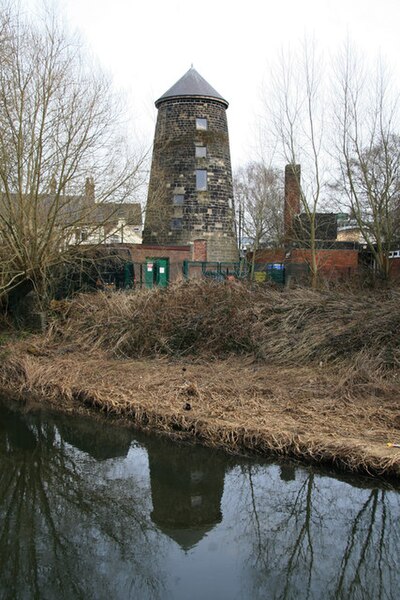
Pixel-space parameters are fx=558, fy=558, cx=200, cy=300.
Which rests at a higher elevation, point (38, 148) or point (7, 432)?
point (38, 148)

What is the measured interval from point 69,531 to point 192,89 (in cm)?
→ 3214

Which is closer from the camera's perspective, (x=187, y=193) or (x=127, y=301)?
(x=127, y=301)

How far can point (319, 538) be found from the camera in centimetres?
546

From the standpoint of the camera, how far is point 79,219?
15883mm

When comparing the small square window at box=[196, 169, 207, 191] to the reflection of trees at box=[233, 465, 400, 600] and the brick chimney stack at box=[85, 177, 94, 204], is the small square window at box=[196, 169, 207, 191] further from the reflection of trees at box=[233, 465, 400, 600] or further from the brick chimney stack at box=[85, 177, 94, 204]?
the reflection of trees at box=[233, 465, 400, 600]

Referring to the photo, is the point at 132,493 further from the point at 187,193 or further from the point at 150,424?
the point at 187,193

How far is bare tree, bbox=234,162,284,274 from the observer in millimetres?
40000

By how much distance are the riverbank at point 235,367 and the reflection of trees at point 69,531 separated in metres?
1.81

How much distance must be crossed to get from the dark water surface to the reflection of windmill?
0.04 feet

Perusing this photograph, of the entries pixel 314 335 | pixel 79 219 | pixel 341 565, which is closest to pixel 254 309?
pixel 314 335

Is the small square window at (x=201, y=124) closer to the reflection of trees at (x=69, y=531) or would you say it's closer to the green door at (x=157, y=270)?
the green door at (x=157, y=270)

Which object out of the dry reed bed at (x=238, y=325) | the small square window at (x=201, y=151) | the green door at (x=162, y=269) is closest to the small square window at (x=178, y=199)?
the small square window at (x=201, y=151)

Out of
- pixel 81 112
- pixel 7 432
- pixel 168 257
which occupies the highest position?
pixel 81 112

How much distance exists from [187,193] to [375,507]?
96.3ft
